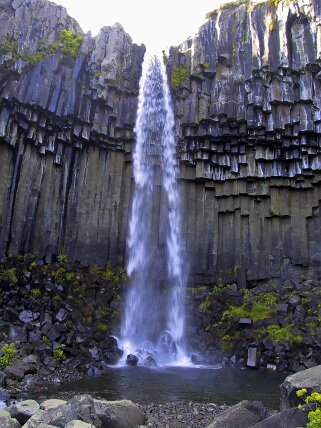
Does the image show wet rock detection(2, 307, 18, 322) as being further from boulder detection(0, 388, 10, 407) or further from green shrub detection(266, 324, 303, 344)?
green shrub detection(266, 324, 303, 344)

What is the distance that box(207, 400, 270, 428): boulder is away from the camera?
7508mm

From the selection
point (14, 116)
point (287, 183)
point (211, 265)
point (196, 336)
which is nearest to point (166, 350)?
point (196, 336)

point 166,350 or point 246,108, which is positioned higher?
point 246,108

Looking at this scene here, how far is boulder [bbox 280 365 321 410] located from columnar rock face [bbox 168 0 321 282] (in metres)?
16.6

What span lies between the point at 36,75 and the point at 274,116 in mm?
13124

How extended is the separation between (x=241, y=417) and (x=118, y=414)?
223 centimetres

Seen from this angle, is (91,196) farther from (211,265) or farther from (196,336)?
(196,336)

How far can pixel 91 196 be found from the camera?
24.6 m

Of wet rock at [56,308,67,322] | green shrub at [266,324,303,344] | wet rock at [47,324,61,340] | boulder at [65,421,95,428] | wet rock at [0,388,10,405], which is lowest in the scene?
wet rock at [0,388,10,405]

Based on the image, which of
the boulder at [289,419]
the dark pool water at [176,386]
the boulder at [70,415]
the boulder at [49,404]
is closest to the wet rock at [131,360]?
the dark pool water at [176,386]

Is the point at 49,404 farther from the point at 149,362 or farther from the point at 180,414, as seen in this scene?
the point at 149,362

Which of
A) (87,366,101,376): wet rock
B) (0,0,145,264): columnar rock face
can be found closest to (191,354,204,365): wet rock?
(87,366,101,376): wet rock

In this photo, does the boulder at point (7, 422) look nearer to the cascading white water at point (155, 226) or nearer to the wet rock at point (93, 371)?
the wet rock at point (93, 371)

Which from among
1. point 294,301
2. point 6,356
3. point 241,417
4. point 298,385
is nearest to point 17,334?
point 6,356
